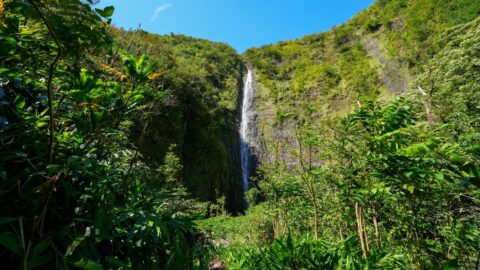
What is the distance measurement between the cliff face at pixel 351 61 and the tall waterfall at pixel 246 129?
73 cm

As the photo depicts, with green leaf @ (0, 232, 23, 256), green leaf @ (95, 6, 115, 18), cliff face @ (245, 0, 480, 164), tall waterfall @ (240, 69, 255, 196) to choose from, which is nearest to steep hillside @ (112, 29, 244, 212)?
tall waterfall @ (240, 69, 255, 196)

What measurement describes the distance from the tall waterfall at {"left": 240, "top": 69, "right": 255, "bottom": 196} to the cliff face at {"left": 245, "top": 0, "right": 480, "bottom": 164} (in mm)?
734

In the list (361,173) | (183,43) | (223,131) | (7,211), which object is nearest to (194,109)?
(223,131)

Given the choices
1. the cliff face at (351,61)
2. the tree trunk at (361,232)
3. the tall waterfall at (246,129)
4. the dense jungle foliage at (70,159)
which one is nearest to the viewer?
the dense jungle foliage at (70,159)

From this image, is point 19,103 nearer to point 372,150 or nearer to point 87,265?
point 87,265

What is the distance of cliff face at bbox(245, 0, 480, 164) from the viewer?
1927 cm

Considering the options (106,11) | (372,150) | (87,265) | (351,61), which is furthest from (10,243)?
(351,61)

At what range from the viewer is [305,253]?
2.84m

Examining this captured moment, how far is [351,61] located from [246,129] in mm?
10883

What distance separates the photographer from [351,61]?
81.1 feet

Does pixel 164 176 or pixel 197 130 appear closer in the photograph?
pixel 164 176

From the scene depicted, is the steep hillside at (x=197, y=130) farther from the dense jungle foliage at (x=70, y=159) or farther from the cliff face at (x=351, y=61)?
the dense jungle foliage at (x=70, y=159)

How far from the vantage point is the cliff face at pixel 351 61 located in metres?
Answer: 19.3

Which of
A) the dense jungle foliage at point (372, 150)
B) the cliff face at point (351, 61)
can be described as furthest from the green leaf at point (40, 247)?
the cliff face at point (351, 61)
